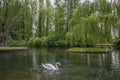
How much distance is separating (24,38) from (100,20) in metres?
34.5

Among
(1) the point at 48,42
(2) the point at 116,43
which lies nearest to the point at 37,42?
(1) the point at 48,42

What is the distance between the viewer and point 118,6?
50.2 meters

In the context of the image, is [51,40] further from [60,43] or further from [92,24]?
[92,24]

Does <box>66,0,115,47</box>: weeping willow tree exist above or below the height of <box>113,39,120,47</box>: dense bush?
above

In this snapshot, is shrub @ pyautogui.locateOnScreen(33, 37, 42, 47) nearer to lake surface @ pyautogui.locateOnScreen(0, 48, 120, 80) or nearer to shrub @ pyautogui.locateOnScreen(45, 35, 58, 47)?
shrub @ pyautogui.locateOnScreen(45, 35, 58, 47)

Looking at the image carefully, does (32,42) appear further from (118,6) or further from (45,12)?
(118,6)

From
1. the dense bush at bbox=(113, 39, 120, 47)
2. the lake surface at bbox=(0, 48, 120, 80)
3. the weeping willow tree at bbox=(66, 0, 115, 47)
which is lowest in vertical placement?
the lake surface at bbox=(0, 48, 120, 80)

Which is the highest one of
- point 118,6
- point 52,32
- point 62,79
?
point 118,6

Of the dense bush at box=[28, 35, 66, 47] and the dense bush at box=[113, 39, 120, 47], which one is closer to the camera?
the dense bush at box=[113, 39, 120, 47]

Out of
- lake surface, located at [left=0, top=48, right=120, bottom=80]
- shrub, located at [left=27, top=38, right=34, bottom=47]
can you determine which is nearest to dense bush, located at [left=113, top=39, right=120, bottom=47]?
shrub, located at [left=27, top=38, right=34, bottom=47]

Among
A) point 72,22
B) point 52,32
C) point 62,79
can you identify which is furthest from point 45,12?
point 62,79

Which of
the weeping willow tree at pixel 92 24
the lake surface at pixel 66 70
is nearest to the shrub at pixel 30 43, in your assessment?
the weeping willow tree at pixel 92 24

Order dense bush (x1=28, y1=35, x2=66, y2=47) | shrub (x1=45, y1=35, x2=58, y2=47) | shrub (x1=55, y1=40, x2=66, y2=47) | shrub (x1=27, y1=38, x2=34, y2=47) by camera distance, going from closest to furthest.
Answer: shrub (x1=55, y1=40, x2=66, y2=47) < dense bush (x1=28, y1=35, x2=66, y2=47) < shrub (x1=45, y1=35, x2=58, y2=47) < shrub (x1=27, y1=38, x2=34, y2=47)

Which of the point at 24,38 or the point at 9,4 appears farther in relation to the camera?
the point at 24,38
